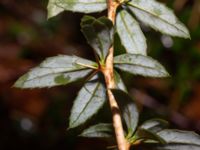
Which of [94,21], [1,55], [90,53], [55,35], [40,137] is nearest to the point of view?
[94,21]

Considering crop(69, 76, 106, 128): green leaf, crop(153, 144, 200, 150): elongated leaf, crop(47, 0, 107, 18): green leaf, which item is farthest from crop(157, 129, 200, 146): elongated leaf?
crop(47, 0, 107, 18): green leaf

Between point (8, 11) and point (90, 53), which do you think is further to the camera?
point (8, 11)

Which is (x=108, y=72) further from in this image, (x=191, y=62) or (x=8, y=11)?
(x=8, y=11)

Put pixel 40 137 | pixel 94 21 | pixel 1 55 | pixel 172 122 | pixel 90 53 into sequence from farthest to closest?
1. pixel 1 55
2. pixel 90 53
3. pixel 40 137
4. pixel 172 122
5. pixel 94 21

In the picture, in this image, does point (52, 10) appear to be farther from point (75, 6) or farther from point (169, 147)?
point (169, 147)

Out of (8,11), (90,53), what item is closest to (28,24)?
(8,11)

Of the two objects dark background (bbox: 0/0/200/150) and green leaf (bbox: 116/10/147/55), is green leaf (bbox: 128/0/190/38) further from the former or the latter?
dark background (bbox: 0/0/200/150)

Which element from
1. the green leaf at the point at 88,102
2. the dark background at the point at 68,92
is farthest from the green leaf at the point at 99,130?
the dark background at the point at 68,92

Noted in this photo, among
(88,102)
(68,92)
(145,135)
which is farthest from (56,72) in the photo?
(68,92)
